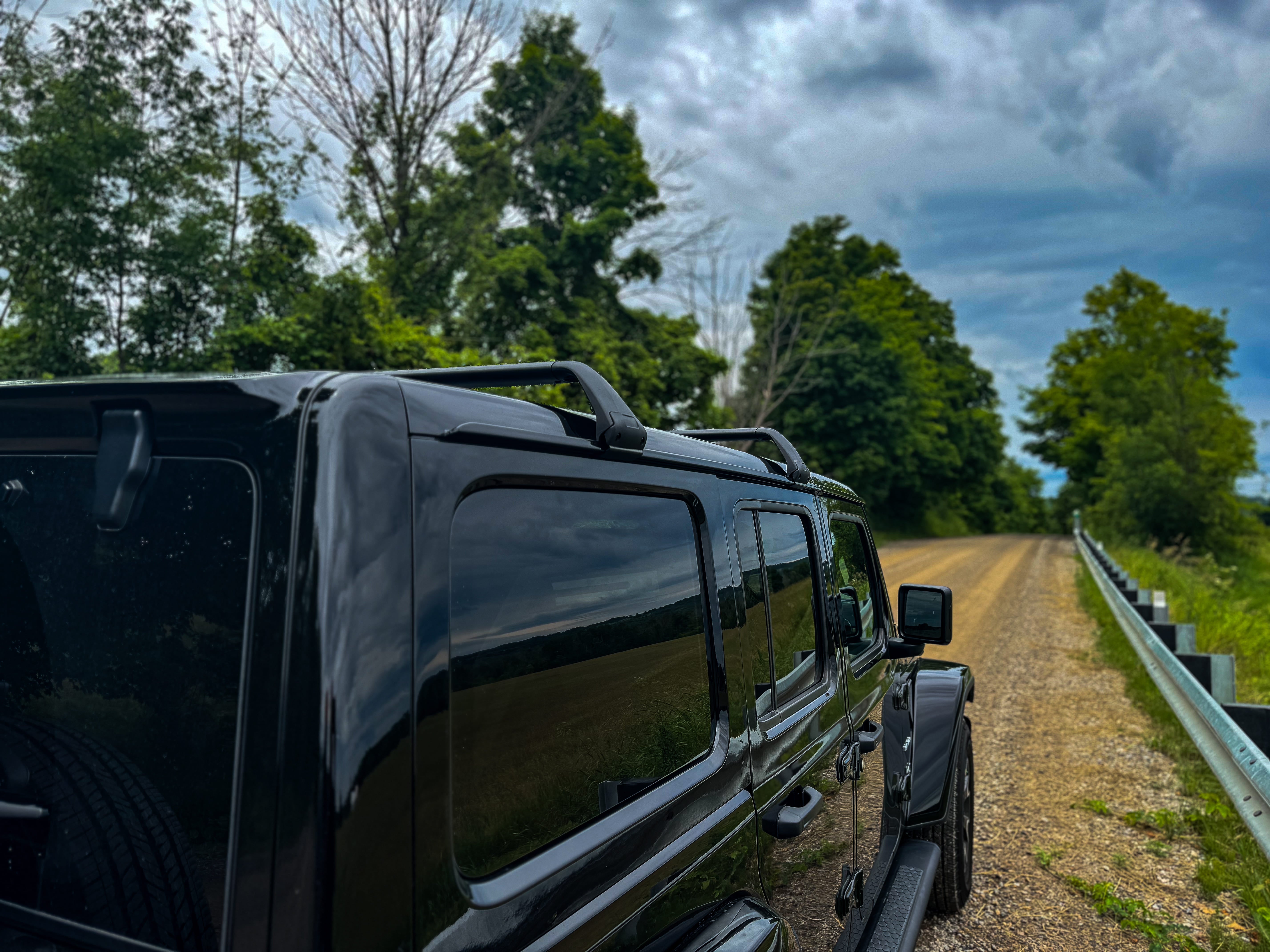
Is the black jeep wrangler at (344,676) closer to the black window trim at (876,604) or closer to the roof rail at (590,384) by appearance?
the roof rail at (590,384)

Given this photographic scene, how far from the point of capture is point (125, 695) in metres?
1.20

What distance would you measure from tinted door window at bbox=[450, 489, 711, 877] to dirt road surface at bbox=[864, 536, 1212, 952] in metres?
2.95

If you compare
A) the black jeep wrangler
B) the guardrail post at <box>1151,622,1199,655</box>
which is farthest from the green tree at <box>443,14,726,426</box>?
the black jeep wrangler

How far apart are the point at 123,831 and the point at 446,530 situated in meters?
0.58

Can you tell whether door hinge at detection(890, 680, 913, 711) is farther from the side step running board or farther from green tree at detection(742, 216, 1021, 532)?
green tree at detection(742, 216, 1021, 532)

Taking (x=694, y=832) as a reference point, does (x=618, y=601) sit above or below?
above

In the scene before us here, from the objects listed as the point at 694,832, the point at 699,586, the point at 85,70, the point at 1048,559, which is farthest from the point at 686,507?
the point at 1048,559

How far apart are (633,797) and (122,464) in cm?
98

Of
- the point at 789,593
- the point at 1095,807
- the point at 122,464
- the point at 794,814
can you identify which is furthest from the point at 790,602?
the point at 1095,807

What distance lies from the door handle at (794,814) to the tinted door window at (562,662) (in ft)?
1.03

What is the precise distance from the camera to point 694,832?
5.51 feet

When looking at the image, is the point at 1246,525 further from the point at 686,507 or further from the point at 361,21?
the point at 686,507

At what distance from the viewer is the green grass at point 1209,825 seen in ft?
13.8

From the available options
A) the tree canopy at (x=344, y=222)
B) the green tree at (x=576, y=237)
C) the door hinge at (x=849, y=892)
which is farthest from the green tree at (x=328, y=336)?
the door hinge at (x=849, y=892)
